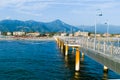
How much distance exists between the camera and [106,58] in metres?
27.2

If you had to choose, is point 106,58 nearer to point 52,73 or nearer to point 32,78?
point 32,78

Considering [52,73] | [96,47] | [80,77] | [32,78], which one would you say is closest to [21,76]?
[32,78]

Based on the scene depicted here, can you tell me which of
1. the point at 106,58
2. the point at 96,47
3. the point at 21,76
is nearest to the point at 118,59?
the point at 106,58

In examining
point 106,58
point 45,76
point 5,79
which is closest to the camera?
point 106,58

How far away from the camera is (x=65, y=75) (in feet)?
155

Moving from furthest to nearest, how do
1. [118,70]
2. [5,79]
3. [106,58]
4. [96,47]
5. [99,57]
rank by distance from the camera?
[5,79] < [96,47] < [99,57] < [106,58] < [118,70]

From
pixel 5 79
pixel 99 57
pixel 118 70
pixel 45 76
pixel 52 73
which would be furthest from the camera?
pixel 52 73

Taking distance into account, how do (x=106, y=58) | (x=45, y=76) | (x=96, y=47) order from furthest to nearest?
(x=45, y=76)
(x=96, y=47)
(x=106, y=58)

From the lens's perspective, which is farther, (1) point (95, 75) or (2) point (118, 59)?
(1) point (95, 75)

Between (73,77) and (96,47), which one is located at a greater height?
(96,47)

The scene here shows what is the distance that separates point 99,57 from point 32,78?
1613cm

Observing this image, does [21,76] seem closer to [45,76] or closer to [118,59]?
[45,76]

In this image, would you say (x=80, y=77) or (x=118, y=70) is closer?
(x=118, y=70)

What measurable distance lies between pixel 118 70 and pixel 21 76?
24.9 meters
